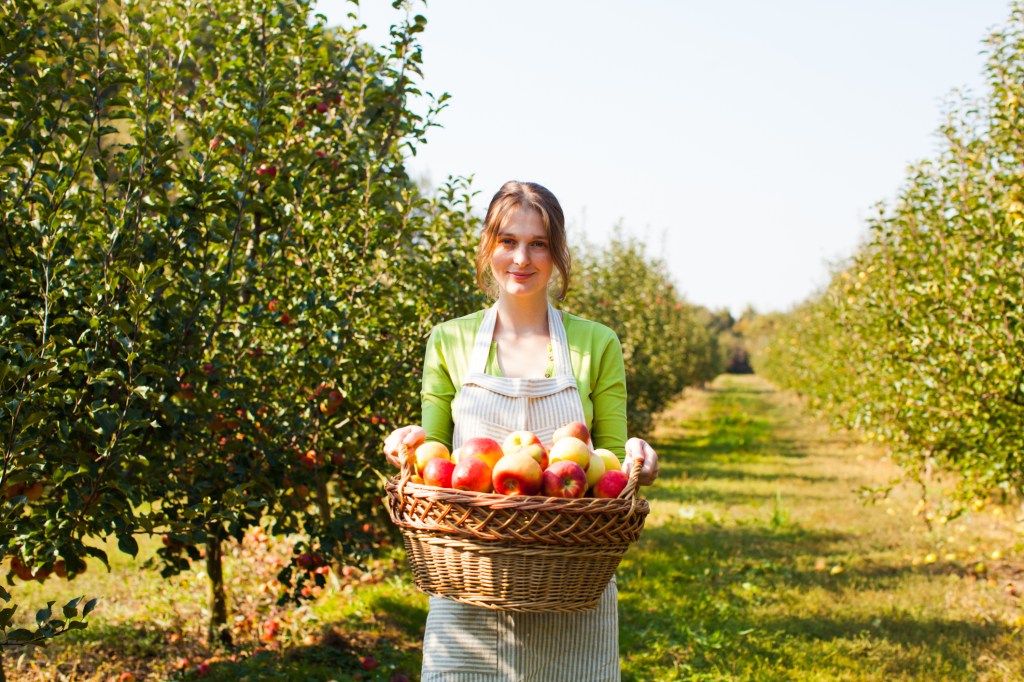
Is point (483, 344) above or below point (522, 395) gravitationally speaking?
above

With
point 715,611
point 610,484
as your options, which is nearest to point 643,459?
point 610,484

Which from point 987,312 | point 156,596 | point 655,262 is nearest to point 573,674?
point 987,312

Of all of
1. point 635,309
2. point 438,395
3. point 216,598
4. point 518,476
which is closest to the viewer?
point 518,476

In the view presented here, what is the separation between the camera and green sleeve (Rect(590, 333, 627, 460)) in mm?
2268

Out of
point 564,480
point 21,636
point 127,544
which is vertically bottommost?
point 21,636

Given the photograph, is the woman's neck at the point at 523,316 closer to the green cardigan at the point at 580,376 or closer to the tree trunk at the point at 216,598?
the green cardigan at the point at 580,376

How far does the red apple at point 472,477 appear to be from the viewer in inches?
73.6

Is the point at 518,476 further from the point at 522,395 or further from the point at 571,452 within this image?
the point at 522,395

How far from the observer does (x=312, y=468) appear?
366cm

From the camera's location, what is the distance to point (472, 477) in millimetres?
1872

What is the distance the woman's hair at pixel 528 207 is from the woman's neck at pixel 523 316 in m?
0.11

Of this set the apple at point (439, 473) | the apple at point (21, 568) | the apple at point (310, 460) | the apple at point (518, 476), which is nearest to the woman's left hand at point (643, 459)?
the apple at point (518, 476)

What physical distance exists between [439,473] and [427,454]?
0.11 metres

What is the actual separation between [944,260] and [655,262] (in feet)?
39.8
